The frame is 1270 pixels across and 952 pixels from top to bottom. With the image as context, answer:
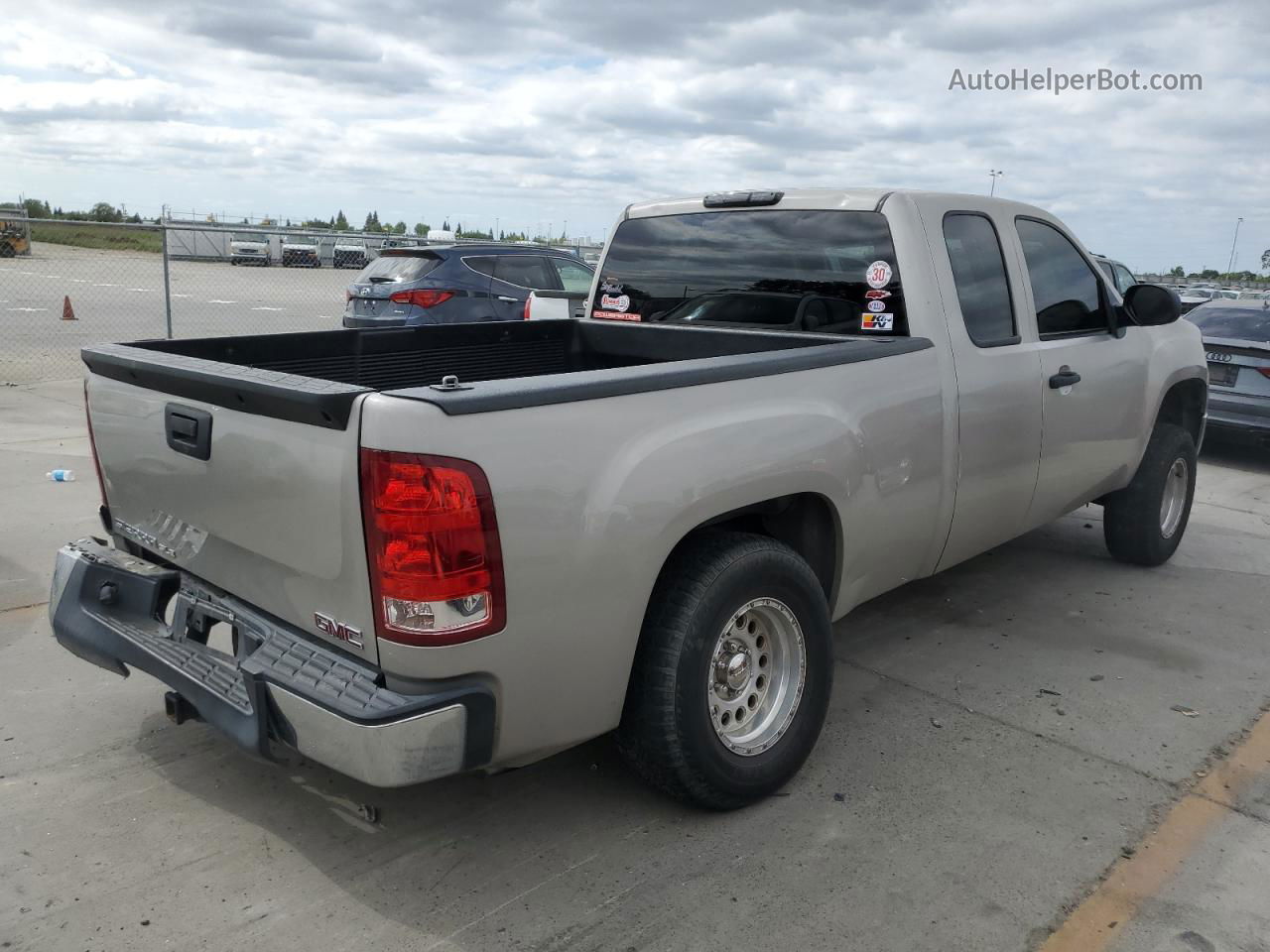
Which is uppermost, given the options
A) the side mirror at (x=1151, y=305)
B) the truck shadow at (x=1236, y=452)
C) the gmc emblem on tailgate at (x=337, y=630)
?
the side mirror at (x=1151, y=305)

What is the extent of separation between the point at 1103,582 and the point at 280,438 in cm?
476

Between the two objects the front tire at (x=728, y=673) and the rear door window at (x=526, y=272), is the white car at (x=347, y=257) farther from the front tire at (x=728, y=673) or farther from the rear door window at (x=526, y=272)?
the front tire at (x=728, y=673)

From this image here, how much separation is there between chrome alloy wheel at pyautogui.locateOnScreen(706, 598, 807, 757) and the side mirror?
279 cm

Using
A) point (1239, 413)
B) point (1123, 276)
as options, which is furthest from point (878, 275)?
point (1123, 276)

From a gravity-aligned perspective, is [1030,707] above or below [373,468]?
below

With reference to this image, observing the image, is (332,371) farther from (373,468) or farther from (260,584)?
(373,468)

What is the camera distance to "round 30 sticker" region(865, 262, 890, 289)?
4211 millimetres

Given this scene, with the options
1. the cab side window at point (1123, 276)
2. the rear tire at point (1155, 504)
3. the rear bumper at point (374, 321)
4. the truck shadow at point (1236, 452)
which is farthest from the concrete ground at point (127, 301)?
the cab side window at point (1123, 276)

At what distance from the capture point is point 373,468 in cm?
250

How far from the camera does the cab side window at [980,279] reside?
14.3ft

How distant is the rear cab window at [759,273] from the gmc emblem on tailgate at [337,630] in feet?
8.08

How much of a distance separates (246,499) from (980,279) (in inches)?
122

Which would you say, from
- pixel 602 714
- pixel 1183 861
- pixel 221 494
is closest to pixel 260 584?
pixel 221 494

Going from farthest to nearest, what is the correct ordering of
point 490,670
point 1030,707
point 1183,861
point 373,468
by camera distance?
point 1030,707, point 1183,861, point 490,670, point 373,468
